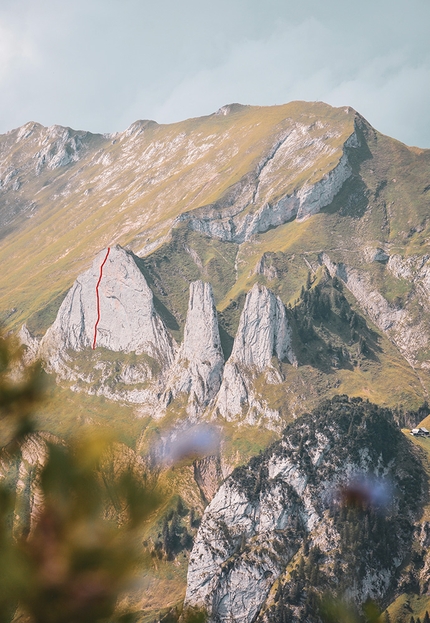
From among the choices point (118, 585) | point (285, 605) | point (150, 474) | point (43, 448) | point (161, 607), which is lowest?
point (285, 605)

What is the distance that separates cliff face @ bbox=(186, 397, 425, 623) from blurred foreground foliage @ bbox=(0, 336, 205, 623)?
428ft

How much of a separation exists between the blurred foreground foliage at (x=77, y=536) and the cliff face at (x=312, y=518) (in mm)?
130534

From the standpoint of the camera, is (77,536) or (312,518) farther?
(312,518)

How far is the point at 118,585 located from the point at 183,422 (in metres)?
187

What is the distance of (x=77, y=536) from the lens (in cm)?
861

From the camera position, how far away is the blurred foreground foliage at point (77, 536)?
8141 millimetres

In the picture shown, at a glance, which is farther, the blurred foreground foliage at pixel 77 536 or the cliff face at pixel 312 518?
the cliff face at pixel 312 518

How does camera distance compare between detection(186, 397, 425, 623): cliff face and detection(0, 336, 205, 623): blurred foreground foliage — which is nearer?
detection(0, 336, 205, 623): blurred foreground foliage

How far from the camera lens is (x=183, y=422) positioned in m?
193

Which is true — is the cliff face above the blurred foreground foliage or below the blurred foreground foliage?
below

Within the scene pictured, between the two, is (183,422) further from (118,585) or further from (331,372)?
(118,585)

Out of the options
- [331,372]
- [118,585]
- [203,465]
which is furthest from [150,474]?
[331,372]

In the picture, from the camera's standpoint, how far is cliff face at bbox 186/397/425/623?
136 meters

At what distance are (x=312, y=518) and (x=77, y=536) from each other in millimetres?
149803
